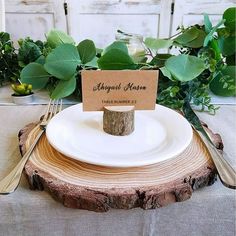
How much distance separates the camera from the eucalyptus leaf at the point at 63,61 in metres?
0.60

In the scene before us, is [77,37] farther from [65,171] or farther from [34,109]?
[65,171]

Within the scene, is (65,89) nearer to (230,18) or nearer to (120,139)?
(120,139)

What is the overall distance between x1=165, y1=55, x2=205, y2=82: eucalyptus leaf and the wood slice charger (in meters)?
0.16

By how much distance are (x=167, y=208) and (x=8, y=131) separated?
1.25 feet

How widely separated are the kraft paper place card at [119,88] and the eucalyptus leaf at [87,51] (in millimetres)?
204

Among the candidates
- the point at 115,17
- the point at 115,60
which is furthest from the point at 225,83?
the point at 115,17

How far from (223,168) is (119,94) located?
0.20m

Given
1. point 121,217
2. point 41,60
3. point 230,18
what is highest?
point 230,18

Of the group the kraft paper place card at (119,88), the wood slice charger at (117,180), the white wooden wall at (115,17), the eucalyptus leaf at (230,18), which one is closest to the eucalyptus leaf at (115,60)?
the kraft paper place card at (119,88)

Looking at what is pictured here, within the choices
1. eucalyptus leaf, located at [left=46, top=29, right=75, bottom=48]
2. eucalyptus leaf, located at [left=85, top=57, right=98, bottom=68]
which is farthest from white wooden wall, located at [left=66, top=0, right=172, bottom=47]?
eucalyptus leaf, located at [left=85, top=57, right=98, bottom=68]

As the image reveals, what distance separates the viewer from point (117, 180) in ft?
1.27

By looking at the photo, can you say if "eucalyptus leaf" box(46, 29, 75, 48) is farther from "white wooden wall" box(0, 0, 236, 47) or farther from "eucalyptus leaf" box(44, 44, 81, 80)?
"white wooden wall" box(0, 0, 236, 47)

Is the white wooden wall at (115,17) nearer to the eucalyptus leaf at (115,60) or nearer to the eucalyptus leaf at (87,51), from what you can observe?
the eucalyptus leaf at (87,51)

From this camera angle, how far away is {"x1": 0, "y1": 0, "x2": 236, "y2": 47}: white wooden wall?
6.38ft
